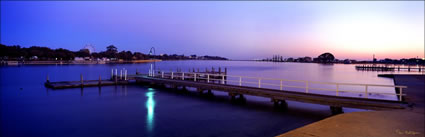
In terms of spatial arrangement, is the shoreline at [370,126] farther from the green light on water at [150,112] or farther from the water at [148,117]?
the green light on water at [150,112]

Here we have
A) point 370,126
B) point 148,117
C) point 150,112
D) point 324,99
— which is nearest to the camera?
point 370,126

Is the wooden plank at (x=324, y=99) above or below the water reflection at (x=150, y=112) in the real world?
above

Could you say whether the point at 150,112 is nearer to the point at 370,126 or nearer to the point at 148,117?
the point at 148,117

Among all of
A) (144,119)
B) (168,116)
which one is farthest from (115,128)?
(168,116)

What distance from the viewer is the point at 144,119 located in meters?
13.8

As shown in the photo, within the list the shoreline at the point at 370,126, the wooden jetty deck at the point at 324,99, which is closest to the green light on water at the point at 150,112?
the wooden jetty deck at the point at 324,99

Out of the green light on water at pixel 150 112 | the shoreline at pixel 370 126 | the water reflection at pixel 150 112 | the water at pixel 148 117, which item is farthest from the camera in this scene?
the green light on water at pixel 150 112

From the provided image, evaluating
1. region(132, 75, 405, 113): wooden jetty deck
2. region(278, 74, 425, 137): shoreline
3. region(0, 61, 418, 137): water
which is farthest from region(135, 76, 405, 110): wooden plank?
region(278, 74, 425, 137): shoreline

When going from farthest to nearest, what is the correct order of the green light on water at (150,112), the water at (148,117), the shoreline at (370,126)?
1. the green light on water at (150,112)
2. the water at (148,117)
3. the shoreline at (370,126)

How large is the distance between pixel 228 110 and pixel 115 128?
690cm

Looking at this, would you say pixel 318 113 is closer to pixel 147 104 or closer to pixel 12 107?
pixel 147 104

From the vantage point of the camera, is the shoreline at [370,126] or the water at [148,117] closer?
the shoreline at [370,126]

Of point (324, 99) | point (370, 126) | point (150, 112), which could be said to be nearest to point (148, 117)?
point (150, 112)

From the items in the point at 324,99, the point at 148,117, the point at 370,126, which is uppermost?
the point at 324,99
